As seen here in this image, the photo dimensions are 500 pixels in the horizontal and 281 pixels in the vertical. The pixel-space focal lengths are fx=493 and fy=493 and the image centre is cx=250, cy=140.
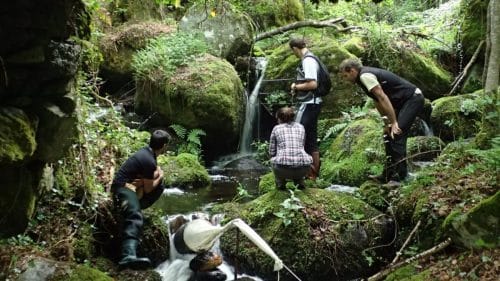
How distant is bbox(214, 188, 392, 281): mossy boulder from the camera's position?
6.18m

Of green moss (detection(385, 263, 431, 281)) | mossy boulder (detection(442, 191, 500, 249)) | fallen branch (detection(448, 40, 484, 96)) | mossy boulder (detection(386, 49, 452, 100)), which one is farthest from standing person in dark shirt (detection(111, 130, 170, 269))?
fallen branch (detection(448, 40, 484, 96))

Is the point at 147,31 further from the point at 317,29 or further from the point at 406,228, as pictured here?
the point at 406,228

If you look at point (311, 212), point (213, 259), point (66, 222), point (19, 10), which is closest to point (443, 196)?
point (311, 212)

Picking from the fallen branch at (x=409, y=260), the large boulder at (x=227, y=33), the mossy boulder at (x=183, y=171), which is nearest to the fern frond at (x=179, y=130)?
the mossy boulder at (x=183, y=171)

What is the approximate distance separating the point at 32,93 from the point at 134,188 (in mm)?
2125

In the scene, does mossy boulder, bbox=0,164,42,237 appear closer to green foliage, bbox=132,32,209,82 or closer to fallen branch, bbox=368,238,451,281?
fallen branch, bbox=368,238,451,281

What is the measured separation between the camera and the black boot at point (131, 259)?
5.74 meters

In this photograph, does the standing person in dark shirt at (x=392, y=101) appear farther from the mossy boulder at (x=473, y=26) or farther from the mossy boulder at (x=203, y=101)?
the mossy boulder at (x=473, y=26)

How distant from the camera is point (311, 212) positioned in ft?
21.2

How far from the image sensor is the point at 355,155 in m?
9.45

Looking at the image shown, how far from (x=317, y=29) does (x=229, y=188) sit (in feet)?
22.2

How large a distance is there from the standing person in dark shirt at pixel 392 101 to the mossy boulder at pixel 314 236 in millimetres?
984

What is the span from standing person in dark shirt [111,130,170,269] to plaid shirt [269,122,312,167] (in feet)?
5.22

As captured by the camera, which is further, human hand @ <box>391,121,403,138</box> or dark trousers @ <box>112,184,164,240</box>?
human hand @ <box>391,121,403,138</box>
